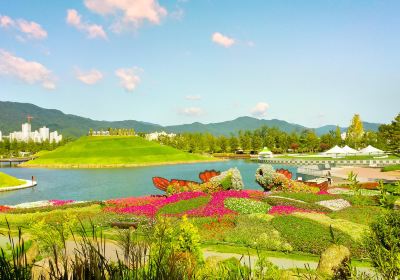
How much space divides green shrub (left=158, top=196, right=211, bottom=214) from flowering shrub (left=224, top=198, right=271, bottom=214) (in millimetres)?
1838

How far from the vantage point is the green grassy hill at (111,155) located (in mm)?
105062

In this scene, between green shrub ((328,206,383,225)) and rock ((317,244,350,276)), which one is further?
green shrub ((328,206,383,225))

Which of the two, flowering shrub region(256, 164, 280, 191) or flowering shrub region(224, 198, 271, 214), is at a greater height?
flowering shrub region(256, 164, 280, 191)

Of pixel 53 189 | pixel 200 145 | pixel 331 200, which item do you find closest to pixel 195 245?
pixel 331 200

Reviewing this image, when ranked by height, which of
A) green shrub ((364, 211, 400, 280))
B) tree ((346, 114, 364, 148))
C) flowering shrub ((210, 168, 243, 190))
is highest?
tree ((346, 114, 364, 148))

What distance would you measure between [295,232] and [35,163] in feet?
339

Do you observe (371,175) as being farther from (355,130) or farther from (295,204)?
(355,130)

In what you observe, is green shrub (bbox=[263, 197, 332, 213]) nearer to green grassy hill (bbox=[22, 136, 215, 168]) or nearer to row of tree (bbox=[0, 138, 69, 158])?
green grassy hill (bbox=[22, 136, 215, 168])

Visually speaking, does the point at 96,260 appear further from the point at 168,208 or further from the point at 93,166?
the point at 93,166

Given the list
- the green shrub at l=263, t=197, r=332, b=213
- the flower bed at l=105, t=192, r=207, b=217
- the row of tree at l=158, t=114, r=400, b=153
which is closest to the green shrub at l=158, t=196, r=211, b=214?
the flower bed at l=105, t=192, r=207, b=217

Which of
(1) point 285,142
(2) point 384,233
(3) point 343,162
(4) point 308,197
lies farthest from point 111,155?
(2) point 384,233

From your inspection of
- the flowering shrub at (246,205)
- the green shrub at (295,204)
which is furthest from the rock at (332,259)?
the green shrub at (295,204)

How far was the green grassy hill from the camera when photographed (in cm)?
10506

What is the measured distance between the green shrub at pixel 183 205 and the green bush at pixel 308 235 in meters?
6.77
